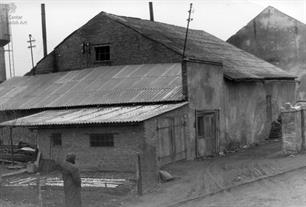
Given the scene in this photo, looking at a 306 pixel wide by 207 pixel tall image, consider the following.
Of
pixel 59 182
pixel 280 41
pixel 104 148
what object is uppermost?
pixel 280 41

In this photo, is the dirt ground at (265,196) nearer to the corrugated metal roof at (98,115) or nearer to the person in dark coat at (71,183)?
the person in dark coat at (71,183)

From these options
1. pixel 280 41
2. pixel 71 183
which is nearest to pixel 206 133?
pixel 71 183

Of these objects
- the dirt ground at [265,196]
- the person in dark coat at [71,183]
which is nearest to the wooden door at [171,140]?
the dirt ground at [265,196]

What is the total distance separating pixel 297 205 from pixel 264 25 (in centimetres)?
3172

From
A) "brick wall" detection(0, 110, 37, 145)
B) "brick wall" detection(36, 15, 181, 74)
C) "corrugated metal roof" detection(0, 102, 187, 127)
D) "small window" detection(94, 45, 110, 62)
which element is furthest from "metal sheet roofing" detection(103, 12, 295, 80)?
"brick wall" detection(0, 110, 37, 145)

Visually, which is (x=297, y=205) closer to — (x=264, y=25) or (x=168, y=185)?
(x=168, y=185)

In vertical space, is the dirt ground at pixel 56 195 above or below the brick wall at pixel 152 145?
below

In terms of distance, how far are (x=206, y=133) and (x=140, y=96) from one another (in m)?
3.23

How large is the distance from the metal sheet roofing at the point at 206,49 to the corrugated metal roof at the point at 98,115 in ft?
16.8

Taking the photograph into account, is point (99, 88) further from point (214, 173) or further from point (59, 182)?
point (214, 173)

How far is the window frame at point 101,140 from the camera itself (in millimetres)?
17516

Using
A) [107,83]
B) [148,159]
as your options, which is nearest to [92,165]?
[148,159]

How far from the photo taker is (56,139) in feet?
62.4

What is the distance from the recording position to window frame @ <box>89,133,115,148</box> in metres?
17.5
